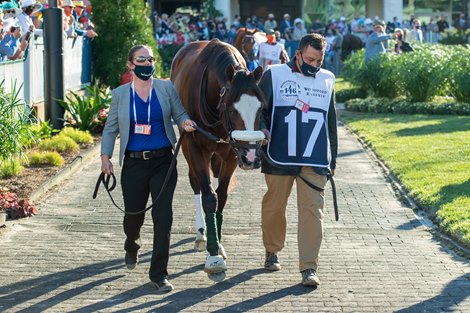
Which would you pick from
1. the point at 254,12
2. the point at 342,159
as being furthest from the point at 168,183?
the point at 254,12

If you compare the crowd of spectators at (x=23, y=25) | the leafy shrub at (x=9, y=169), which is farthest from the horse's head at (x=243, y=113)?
the crowd of spectators at (x=23, y=25)

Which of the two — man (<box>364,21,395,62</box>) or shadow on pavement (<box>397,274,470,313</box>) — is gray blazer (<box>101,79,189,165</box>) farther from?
man (<box>364,21,395,62</box>)

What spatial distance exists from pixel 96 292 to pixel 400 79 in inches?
641

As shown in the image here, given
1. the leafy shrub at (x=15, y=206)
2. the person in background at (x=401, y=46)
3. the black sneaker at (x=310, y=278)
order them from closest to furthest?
1. the black sneaker at (x=310, y=278)
2. the leafy shrub at (x=15, y=206)
3. the person in background at (x=401, y=46)

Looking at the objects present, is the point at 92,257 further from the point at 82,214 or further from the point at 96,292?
the point at 82,214

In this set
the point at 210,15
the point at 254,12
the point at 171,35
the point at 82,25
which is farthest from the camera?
the point at 254,12

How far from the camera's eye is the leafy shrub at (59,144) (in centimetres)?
1512

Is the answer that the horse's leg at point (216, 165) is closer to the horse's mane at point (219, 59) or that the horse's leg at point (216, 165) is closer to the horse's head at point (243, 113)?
the horse's mane at point (219, 59)

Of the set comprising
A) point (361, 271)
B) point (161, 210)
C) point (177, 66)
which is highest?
point (177, 66)

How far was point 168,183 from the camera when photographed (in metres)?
7.88

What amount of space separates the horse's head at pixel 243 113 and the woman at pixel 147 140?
0.34 m

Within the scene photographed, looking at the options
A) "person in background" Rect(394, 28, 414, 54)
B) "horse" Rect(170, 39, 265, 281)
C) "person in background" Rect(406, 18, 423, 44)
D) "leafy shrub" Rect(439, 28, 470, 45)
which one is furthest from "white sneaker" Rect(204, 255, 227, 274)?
"leafy shrub" Rect(439, 28, 470, 45)

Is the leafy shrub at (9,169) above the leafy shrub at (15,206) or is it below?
above

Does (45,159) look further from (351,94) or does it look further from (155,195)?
Answer: (351,94)
